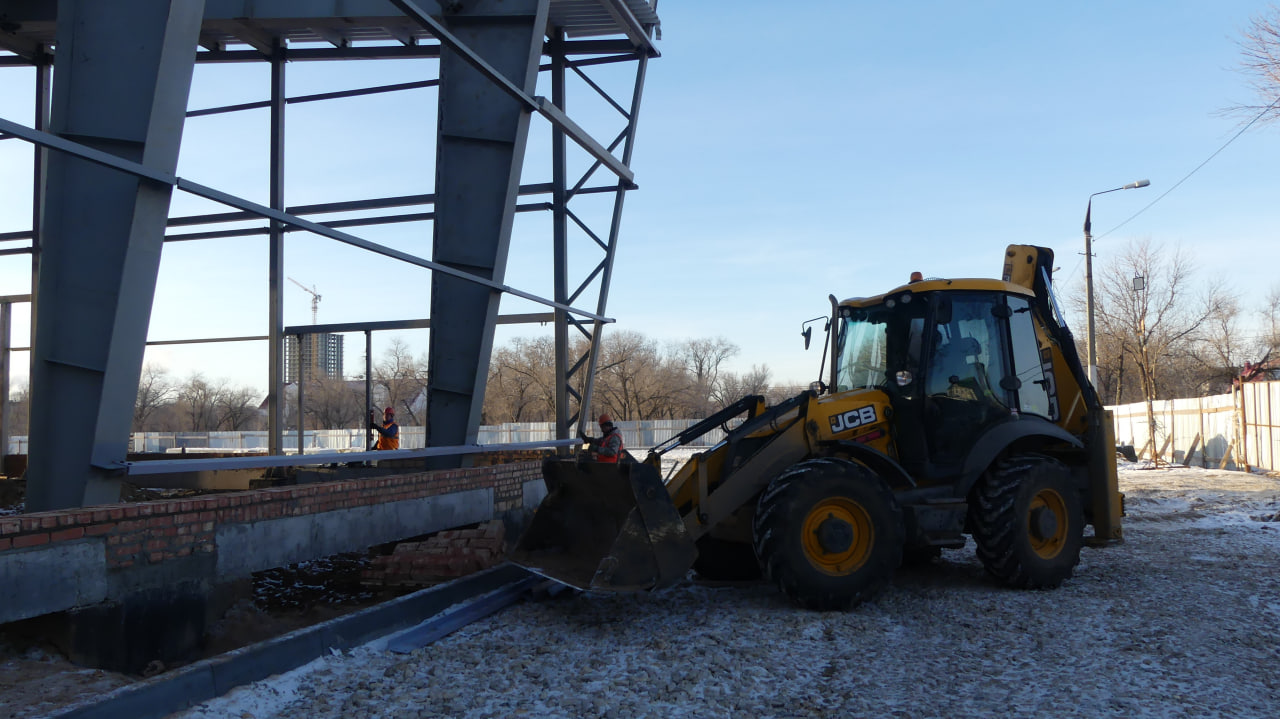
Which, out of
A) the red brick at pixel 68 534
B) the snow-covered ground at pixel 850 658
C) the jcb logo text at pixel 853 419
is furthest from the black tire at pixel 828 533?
the red brick at pixel 68 534

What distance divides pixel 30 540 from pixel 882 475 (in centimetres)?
616

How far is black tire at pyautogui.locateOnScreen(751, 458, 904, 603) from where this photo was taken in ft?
21.8

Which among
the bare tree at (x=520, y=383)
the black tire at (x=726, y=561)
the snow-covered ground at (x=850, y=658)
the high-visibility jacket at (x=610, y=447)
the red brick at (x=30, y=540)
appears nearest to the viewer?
the snow-covered ground at (x=850, y=658)

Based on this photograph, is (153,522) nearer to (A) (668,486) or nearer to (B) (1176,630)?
(A) (668,486)

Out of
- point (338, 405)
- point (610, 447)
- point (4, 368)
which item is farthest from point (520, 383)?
point (610, 447)

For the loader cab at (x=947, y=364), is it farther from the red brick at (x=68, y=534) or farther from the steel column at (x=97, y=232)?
the red brick at (x=68, y=534)

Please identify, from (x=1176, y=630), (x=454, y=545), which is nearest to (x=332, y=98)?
(x=454, y=545)

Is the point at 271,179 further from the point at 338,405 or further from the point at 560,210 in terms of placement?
the point at 338,405

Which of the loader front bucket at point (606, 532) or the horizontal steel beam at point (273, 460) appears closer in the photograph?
the loader front bucket at point (606, 532)

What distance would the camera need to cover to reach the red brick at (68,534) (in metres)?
5.46

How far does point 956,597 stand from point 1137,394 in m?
61.6

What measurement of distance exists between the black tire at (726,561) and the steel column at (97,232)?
4.82 m

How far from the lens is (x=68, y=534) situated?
18.3 feet

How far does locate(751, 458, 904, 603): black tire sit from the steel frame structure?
469 cm
